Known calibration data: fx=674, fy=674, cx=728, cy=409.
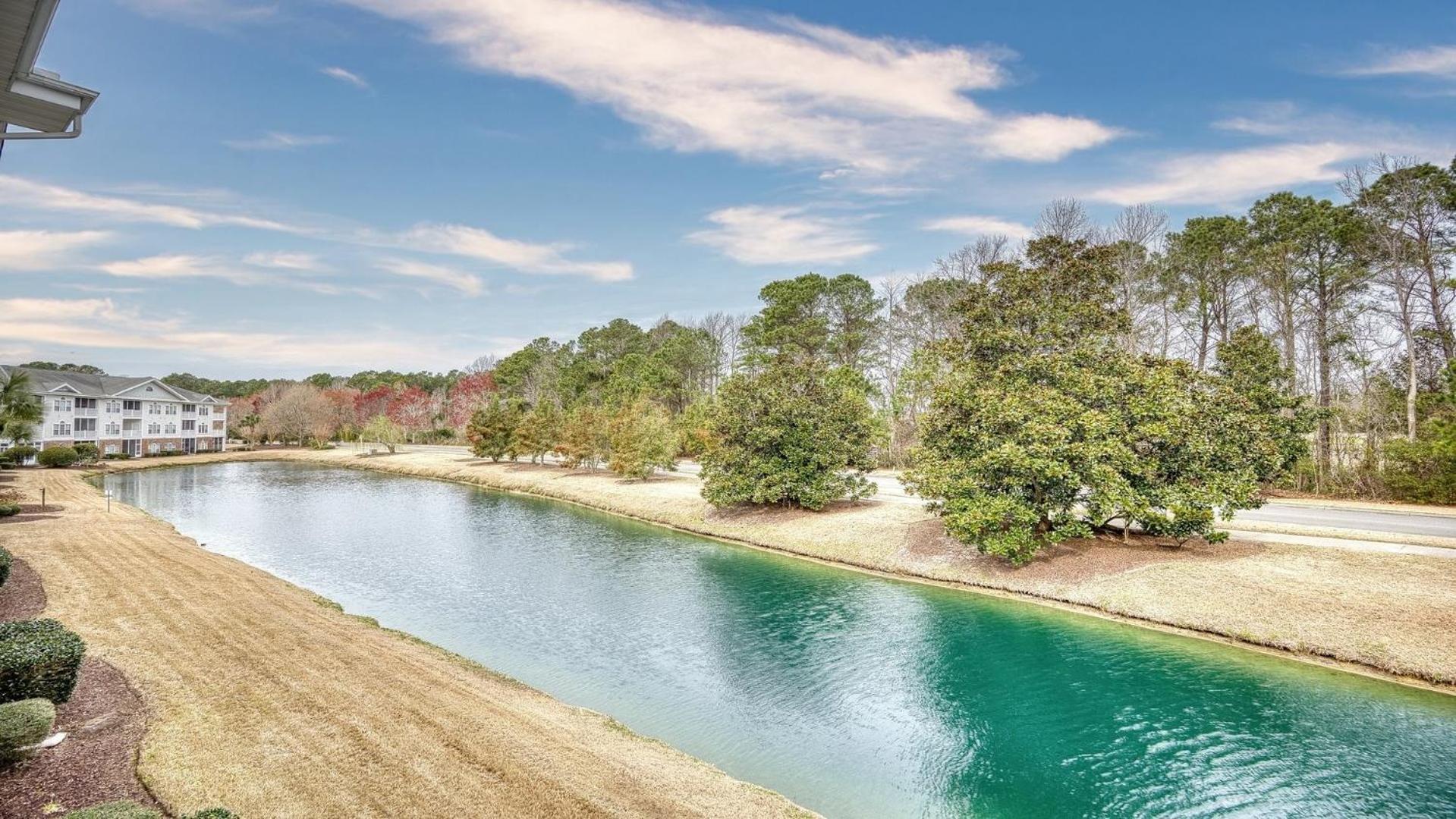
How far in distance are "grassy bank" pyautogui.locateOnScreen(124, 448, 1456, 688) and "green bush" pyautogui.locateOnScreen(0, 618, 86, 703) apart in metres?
23.1

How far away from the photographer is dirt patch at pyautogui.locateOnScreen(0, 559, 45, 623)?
15.5 metres

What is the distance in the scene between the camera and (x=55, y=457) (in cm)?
5841

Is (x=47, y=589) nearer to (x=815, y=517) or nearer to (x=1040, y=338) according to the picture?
(x=815, y=517)

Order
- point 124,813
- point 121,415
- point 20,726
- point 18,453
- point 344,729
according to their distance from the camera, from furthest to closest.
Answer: point 121,415 < point 18,453 < point 344,729 < point 20,726 < point 124,813

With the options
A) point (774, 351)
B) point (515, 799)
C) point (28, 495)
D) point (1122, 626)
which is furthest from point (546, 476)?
point (515, 799)

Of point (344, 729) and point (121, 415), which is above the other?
point (121, 415)

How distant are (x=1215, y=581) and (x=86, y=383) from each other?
96.8m

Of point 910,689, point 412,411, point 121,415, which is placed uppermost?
point 412,411

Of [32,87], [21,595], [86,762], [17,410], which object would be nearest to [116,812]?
[86,762]

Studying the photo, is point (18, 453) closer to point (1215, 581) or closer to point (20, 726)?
point (20, 726)

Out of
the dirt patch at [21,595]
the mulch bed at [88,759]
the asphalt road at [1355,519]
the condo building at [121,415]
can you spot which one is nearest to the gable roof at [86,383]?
the condo building at [121,415]

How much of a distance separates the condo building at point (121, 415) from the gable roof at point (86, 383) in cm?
6

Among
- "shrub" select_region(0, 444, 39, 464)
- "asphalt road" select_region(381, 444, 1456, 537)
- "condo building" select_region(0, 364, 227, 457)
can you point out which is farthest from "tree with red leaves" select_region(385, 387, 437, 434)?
"asphalt road" select_region(381, 444, 1456, 537)

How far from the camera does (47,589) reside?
17547 millimetres
